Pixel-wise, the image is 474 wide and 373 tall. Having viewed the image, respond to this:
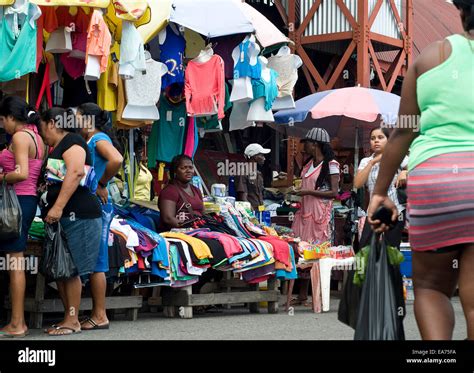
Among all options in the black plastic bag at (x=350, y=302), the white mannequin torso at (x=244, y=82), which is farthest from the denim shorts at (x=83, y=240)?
the black plastic bag at (x=350, y=302)

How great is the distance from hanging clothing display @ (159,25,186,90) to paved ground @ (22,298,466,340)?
266 centimetres

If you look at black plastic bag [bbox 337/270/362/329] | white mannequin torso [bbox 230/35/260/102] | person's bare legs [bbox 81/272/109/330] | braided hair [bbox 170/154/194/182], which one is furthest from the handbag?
black plastic bag [bbox 337/270/362/329]

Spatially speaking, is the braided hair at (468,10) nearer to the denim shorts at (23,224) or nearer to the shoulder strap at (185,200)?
the denim shorts at (23,224)

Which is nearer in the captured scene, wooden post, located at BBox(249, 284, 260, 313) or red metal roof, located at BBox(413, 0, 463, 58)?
wooden post, located at BBox(249, 284, 260, 313)

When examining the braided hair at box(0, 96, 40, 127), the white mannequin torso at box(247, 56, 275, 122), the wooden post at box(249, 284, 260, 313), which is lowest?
the wooden post at box(249, 284, 260, 313)

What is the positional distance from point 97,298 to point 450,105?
16.6 feet

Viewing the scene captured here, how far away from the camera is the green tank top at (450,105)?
4.53 meters

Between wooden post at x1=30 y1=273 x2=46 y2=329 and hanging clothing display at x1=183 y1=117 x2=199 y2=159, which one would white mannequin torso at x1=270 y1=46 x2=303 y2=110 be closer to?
hanging clothing display at x1=183 y1=117 x2=199 y2=159

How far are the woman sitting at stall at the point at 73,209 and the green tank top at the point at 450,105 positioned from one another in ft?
14.1

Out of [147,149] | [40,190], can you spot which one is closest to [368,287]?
[40,190]

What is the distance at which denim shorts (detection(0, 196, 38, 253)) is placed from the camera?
8242mm

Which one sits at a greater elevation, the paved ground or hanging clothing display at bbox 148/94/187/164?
hanging clothing display at bbox 148/94/187/164

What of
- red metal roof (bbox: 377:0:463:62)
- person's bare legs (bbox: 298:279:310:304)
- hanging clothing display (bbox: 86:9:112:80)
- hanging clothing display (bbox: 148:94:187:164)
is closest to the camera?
hanging clothing display (bbox: 86:9:112:80)

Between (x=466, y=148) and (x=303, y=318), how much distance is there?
19.7ft
